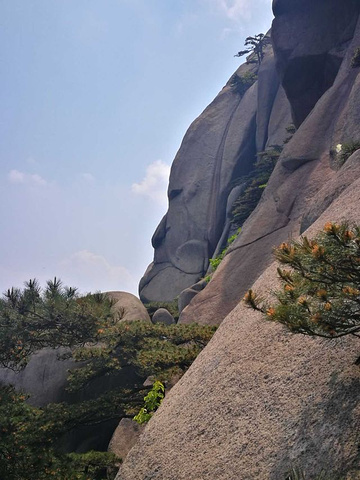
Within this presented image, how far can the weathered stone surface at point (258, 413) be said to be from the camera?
169 inches

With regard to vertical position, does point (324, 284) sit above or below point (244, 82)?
below

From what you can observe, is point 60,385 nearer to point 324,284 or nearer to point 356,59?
point 324,284

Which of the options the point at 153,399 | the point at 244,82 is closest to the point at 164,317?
the point at 153,399

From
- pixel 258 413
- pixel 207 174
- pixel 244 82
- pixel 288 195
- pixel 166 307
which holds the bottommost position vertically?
pixel 258 413

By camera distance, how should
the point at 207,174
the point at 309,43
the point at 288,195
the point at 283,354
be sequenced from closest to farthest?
1. the point at 283,354
2. the point at 288,195
3. the point at 309,43
4. the point at 207,174

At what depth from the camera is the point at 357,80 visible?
1327cm

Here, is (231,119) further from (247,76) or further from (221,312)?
Result: (221,312)

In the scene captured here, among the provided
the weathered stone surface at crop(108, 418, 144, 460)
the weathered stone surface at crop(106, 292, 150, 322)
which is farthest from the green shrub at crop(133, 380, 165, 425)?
the weathered stone surface at crop(106, 292, 150, 322)

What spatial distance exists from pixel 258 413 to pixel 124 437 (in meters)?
8.26

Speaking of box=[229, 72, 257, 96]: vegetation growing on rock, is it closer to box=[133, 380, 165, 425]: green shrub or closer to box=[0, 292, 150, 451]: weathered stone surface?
box=[0, 292, 150, 451]: weathered stone surface

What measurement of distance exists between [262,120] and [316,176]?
14.5m

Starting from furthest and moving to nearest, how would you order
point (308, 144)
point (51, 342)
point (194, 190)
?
point (194, 190) < point (308, 144) < point (51, 342)

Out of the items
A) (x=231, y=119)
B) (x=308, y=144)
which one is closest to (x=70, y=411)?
(x=308, y=144)

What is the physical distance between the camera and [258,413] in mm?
5117
